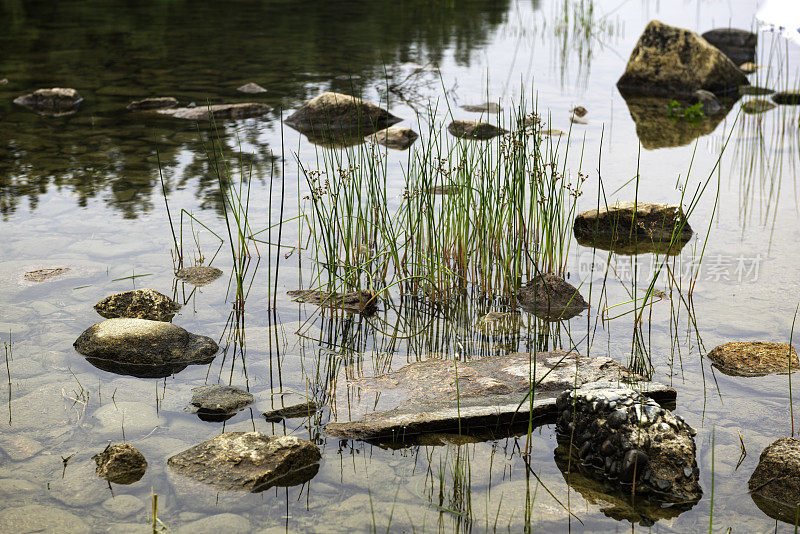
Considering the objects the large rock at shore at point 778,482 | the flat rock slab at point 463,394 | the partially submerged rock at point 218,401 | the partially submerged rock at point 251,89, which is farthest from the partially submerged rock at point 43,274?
the partially submerged rock at point 251,89

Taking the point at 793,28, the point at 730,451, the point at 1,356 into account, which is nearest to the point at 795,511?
the point at 730,451

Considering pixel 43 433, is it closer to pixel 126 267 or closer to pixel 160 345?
pixel 160 345

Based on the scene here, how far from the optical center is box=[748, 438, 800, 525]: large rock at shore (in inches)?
84.0

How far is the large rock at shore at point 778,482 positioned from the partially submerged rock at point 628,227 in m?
2.05

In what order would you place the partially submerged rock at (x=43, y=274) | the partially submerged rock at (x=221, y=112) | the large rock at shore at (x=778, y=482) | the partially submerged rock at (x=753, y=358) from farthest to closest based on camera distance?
the partially submerged rock at (x=221, y=112), the partially submerged rock at (x=43, y=274), the partially submerged rock at (x=753, y=358), the large rock at shore at (x=778, y=482)

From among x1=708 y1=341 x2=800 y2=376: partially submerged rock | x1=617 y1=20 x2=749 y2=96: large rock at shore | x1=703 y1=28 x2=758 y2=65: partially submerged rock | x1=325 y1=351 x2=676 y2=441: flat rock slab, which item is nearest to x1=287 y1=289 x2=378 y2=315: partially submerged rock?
x1=325 y1=351 x2=676 y2=441: flat rock slab

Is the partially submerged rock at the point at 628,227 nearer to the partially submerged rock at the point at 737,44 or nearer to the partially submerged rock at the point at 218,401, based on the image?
the partially submerged rock at the point at 218,401

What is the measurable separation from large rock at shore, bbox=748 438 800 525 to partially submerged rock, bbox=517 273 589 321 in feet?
4.04

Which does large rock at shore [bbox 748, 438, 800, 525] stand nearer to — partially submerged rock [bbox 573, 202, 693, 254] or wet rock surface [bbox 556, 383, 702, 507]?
wet rock surface [bbox 556, 383, 702, 507]

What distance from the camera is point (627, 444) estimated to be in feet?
7.36

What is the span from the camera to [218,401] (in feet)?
8.54

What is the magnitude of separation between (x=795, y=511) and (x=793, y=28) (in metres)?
1.28

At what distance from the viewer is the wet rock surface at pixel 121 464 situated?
7.33 feet

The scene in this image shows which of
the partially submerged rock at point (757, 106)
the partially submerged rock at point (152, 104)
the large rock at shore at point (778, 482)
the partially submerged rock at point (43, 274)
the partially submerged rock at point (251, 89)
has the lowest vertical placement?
the large rock at shore at point (778, 482)
